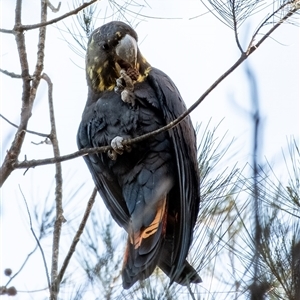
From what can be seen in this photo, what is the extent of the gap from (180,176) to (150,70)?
629mm

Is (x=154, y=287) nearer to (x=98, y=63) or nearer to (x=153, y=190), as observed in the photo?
(x=153, y=190)

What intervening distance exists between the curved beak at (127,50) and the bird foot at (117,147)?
0.48 metres

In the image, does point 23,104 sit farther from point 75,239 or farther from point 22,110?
point 75,239

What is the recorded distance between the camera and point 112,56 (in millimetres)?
3643

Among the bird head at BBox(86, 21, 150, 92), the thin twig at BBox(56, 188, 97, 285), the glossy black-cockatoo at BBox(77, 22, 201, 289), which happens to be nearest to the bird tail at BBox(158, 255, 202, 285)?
the glossy black-cockatoo at BBox(77, 22, 201, 289)

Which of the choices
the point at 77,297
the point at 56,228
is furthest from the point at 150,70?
the point at 77,297

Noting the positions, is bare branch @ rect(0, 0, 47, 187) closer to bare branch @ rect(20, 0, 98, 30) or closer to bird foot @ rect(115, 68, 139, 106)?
bare branch @ rect(20, 0, 98, 30)

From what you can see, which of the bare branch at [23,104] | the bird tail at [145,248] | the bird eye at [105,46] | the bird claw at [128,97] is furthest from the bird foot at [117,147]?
the bird eye at [105,46]

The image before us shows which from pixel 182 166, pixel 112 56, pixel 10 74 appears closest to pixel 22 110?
pixel 10 74

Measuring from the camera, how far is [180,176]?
328 cm

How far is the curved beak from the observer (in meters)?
3.54

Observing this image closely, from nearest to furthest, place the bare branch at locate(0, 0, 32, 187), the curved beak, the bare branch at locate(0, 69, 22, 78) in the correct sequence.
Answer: the bare branch at locate(0, 0, 32, 187) < the bare branch at locate(0, 69, 22, 78) < the curved beak

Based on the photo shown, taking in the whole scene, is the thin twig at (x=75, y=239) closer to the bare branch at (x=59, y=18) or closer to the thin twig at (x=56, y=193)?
the thin twig at (x=56, y=193)

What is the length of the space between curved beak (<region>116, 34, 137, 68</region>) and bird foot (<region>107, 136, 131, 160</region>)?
0.48 meters
